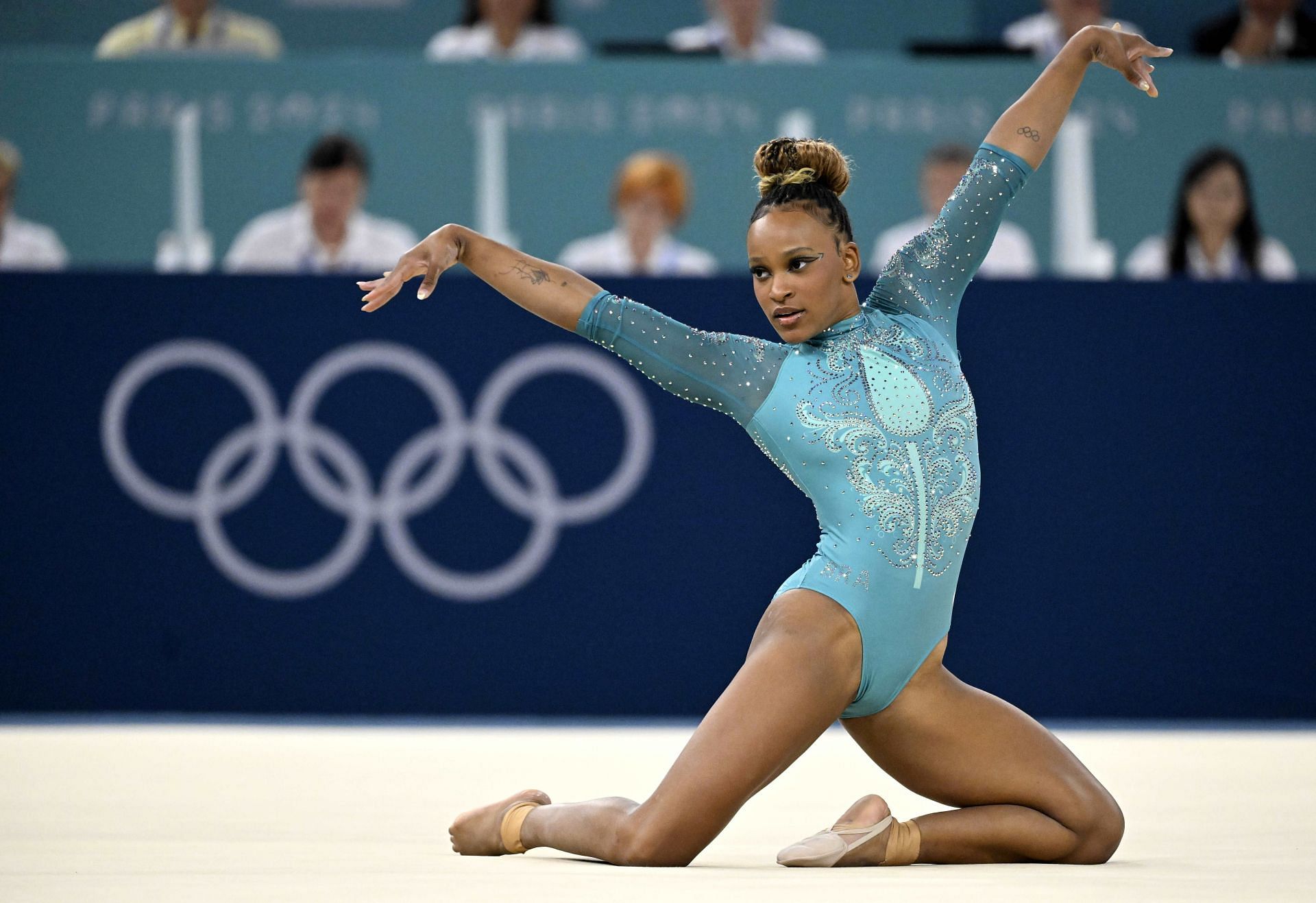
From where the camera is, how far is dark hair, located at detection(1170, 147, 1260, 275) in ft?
23.3

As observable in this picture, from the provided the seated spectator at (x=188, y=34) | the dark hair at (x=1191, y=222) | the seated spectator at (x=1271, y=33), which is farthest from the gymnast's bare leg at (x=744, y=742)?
the seated spectator at (x=1271, y=33)

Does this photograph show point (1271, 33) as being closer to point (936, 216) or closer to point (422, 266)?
point (936, 216)

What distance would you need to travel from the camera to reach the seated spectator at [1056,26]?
8.00 meters

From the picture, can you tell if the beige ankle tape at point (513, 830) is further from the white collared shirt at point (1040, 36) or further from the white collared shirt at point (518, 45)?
the white collared shirt at point (1040, 36)

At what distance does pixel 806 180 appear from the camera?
3393 mm

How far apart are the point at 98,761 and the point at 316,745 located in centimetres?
73

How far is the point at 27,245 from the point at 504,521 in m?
3.00

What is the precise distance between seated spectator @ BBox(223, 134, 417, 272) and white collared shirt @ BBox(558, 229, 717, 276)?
2.52 ft

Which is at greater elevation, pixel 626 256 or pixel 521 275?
pixel 521 275

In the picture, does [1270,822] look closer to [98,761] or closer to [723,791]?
[723,791]

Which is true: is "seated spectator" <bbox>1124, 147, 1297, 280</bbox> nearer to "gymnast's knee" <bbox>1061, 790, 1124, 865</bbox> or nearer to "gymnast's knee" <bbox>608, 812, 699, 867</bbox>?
"gymnast's knee" <bbox>1061, 790, 1124, 865</bbox>

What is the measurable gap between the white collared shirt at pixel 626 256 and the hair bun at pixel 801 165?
3727 millimetres

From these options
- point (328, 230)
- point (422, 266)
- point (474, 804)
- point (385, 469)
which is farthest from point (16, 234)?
point (422, 266)

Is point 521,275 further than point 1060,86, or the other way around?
point 1060,86
